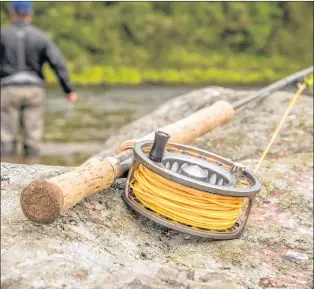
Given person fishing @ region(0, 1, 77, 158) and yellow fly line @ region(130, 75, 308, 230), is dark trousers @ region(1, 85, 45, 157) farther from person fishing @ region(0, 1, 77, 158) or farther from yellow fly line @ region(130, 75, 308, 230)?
yellow fly line @ region(130, 75, 308, 230)

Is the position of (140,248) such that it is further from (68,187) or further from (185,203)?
(68,187)

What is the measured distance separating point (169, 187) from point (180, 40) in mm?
14952

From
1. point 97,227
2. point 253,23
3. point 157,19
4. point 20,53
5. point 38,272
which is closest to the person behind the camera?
point 38,272

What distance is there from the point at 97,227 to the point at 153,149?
0.38 m

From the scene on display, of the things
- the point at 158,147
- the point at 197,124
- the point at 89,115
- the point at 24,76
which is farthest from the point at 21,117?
the point at 89,115

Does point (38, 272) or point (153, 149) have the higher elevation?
point (153, 149)

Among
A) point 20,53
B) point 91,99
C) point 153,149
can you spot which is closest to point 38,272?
point 153,149

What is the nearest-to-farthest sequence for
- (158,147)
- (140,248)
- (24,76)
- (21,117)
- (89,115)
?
(140,248) → (158,147) → (24,76) → (21,117) → (89,115)

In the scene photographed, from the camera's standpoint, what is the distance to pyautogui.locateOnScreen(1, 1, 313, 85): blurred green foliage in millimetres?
15469

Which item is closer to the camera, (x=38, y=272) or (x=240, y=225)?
(x=38, y=272)

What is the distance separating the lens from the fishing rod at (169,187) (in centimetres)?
218

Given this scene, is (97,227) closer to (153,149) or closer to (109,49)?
(153,149)

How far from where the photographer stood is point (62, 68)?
221 inches

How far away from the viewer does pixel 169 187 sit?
7.68 ft
